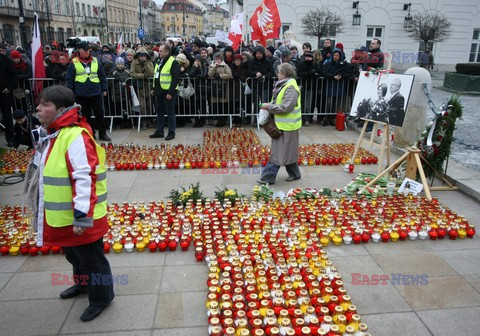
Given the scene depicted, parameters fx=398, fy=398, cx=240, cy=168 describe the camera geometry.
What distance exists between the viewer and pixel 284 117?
20.6ft

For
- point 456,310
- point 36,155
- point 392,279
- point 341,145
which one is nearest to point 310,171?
point 341,145

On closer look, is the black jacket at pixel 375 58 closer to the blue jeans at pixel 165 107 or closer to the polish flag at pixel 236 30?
the polish flag at pixel 236 30

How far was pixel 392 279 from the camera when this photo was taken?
404 centimetres

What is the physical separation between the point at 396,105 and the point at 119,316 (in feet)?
17.6

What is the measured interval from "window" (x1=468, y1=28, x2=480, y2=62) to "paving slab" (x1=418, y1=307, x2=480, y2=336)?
31865mm

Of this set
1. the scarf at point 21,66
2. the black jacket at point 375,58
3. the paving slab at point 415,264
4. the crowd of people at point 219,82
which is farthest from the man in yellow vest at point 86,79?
the paving slab at point 415,264

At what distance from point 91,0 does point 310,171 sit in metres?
68.5

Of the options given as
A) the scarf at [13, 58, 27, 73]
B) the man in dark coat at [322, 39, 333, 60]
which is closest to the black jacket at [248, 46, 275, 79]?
the man in dark coat at [322, 39, 333, 60]

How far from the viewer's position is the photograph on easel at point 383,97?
6.55 meters

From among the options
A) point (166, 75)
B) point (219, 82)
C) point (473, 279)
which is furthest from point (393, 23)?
point (473, 279)

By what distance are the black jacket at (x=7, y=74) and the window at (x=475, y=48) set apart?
1230 inches

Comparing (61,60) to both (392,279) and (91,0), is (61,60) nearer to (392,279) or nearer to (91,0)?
(392,279)

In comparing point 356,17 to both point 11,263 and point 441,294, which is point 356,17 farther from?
point 11,263

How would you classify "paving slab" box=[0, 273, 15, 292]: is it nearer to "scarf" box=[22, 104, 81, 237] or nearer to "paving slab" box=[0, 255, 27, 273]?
"paving slab" box=[0, 255, 27, 273]
